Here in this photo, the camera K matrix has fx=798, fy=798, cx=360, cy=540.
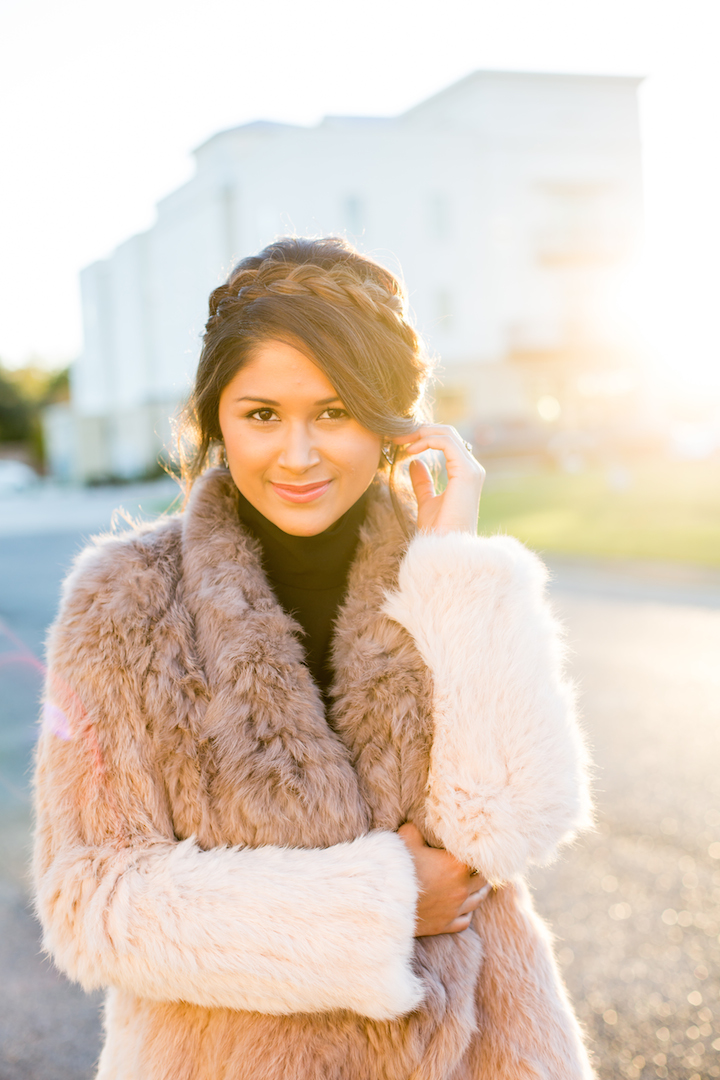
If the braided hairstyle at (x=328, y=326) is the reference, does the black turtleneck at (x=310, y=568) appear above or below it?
below

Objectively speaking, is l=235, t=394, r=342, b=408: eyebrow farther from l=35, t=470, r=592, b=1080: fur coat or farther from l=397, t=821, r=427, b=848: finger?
l=397, t=821, r=427, b=848: finger

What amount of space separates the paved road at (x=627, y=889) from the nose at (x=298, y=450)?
6.88 feet

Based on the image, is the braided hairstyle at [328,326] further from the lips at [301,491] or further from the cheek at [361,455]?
the lips at [301,491]

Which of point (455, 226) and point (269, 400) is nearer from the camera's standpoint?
point (269, 400)

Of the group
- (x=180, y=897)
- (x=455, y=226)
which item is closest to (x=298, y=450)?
(x=180, y=897)

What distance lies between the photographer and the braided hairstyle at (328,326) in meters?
1.58

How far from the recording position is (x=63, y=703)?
1.39 m

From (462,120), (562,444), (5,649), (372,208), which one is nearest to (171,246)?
(372,208)

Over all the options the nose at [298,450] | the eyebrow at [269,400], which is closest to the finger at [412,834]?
the nose at [298,450]

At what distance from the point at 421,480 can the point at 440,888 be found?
89 cm

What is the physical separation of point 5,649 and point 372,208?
956 inches

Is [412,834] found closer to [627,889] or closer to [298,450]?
[298,450]

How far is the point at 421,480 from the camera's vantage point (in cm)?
188

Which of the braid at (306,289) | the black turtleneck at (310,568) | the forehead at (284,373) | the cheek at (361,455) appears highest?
the braid at (306,289)
